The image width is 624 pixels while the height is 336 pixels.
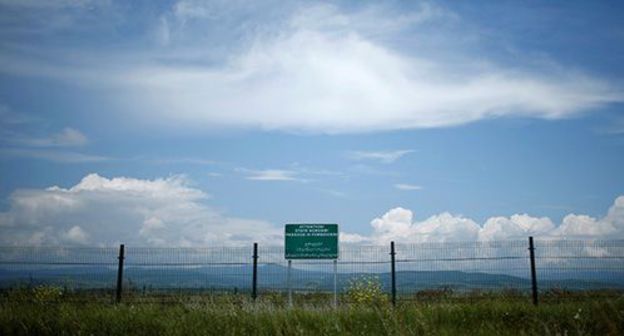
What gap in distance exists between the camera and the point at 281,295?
20.9 metres

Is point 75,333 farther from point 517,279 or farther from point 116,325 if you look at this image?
point 517,279

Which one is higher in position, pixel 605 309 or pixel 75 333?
pixel 605 309

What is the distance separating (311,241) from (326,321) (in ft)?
31.7

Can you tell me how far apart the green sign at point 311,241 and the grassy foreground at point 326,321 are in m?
7.31

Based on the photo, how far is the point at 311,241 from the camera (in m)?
19.2

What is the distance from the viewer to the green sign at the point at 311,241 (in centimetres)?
1902

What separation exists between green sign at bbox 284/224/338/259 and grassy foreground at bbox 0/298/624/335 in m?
7.31

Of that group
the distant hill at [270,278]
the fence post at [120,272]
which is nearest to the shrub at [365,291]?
the distant hill at [270,278]

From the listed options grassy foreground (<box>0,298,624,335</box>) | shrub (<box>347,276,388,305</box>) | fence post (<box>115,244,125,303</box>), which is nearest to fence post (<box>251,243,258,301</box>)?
shrub (<box>347,276,388,305</box>)

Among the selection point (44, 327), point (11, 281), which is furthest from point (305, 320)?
point (11, 281)

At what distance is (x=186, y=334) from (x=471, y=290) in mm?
12665

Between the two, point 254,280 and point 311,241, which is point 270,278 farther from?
point 311,241

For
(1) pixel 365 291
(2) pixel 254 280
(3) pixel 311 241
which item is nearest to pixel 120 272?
(2) pixel 254 280

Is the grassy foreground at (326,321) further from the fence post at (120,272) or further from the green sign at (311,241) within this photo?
the green sign at (311,241)
